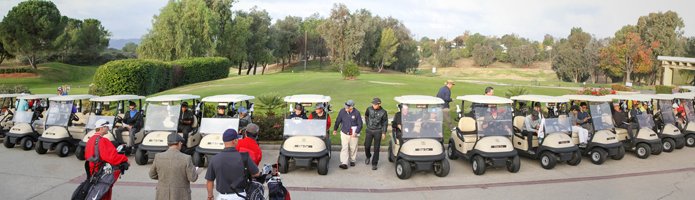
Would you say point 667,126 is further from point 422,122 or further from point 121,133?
point 121,133

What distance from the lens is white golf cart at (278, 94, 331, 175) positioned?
9930mm

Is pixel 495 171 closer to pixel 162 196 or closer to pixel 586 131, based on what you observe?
pixel 586 131

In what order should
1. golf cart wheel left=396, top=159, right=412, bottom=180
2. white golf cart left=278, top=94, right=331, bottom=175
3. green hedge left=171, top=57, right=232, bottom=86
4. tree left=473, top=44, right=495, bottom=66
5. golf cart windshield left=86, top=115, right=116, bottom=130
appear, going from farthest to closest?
1. tree left=473, top=44, right=495, bottom=66
2. green hedge left=171, top=57, right=232, bottom=86
3. golf cart windshield left=86, top=115, right=116, bottom=130
4. white golf cart left=278, top=94, right=331, bottom=175
5. golf cart wheel left=396, top=159, right=412, bottom=180

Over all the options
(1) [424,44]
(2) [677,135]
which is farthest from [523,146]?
(1) [424,44]

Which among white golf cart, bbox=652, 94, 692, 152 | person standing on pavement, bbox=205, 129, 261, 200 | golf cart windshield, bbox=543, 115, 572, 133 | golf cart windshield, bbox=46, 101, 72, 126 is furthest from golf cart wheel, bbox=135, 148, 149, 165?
white golf cart, bbox=652, 94, 692, 152

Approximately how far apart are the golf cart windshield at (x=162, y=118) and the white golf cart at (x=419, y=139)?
5036 millimetres

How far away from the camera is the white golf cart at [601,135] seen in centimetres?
1138

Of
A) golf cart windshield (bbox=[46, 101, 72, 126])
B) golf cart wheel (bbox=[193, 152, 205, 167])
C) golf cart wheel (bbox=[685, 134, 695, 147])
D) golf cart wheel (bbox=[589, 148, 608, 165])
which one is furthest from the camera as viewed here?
golf cart wheel (bbox=[685, 134, 695, 147])

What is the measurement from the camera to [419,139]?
33.3ft

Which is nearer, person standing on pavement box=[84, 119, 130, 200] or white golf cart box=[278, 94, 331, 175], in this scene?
person standing on pavement box=[84, 119, 130, 200]

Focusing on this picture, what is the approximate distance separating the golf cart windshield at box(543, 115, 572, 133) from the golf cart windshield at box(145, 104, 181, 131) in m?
8.48

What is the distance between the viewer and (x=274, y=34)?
67875 millimetres

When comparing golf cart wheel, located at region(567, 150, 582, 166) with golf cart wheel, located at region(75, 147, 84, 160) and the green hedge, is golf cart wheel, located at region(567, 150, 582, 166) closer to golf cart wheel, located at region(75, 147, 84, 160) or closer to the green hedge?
golf cart wheel, located at region(75, 147, 84, 160)

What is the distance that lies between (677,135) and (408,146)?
27.2ft
